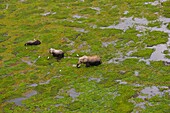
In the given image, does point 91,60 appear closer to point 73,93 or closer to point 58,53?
point 58,53

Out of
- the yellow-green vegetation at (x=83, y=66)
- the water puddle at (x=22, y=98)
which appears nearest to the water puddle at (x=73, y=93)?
the yellow-green vegetation at (x=83, y=66)

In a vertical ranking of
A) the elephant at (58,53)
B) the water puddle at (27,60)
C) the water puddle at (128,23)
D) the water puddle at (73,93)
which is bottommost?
the water puddle at (27,60)

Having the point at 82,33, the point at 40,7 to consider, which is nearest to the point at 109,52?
the point at 82,33

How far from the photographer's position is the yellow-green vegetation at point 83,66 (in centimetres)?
2627

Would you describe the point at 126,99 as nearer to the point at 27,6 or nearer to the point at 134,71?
the point at 134,71

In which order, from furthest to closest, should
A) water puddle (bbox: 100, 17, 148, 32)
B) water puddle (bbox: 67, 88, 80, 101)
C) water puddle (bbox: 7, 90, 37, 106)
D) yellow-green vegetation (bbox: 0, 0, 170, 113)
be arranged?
water puddle (bbox: 100, 17, 148, 32), water puddle (bbox: 7, 90, 37, 106), water puddle (bbox: 67, 88, 80, 101), yellow-green vegetation (bbox: 0, 0, 170, 113)

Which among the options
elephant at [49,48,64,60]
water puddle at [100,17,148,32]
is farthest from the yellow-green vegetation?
elephant at [49,48,64,60]

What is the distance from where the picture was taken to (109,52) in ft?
115

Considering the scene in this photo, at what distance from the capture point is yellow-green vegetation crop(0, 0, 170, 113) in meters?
26.3

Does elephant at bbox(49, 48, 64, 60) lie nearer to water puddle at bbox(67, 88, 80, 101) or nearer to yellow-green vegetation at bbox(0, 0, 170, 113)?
yellow-green vegetation at bbox(0, 0, 170, 113)

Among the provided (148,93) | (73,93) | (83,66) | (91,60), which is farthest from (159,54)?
(73,93)

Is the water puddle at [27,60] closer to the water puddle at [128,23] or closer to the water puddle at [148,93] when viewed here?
the water puddle at [128,23]

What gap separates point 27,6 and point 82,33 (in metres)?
19.3

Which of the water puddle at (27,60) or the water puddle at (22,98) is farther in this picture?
the water puddle at (27,60)
